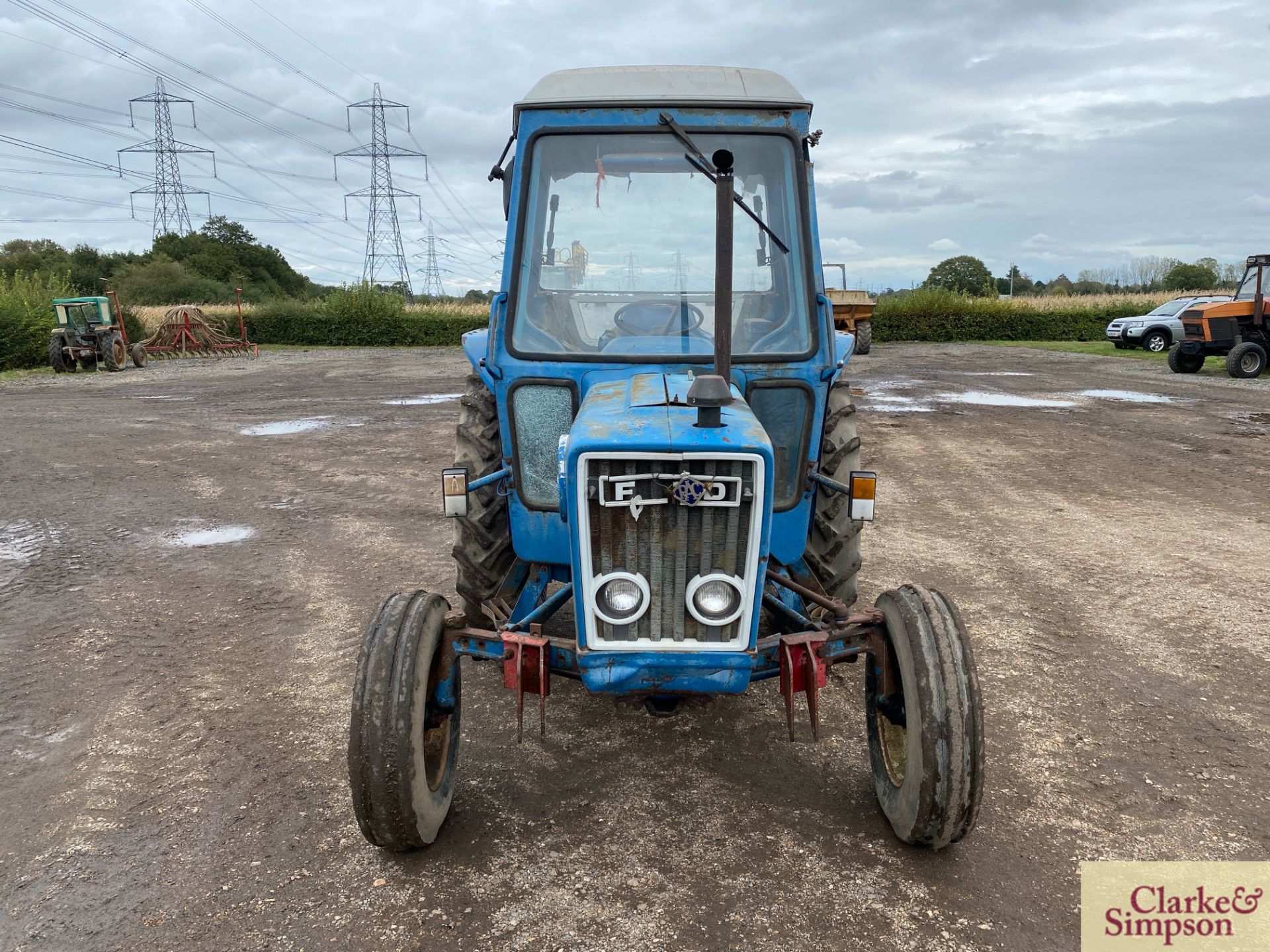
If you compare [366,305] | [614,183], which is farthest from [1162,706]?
[366,305]

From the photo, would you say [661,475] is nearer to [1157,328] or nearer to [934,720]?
[934,720]

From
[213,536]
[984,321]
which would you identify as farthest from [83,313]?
[984,321]

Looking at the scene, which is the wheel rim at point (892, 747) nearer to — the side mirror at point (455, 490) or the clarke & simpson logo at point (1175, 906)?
the clarke & simpson logo at point (1175, 906)

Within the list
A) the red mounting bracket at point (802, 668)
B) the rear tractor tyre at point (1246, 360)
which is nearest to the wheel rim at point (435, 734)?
the red mounting bracket at point (802, 668)

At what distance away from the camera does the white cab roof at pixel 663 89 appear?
360cm

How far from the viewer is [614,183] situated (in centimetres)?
384

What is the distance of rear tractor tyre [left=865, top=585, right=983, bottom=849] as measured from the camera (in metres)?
2.66

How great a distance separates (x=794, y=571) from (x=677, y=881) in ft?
5.48

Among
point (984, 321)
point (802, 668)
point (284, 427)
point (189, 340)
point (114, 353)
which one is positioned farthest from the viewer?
point (984, 321)

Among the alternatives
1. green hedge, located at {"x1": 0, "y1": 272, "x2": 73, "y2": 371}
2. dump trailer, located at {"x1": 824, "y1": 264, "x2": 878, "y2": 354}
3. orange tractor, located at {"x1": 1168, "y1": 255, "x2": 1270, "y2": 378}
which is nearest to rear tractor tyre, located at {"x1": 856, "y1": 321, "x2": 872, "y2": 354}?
dump trailer, located at {"x1": 824, "y1": 264, "x2": 878, "y2": 354}

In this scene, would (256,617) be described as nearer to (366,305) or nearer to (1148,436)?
(1148,436)

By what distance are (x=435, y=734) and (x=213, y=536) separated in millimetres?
4486

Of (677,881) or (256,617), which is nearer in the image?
(677,881)

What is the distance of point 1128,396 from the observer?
14.4 meters
